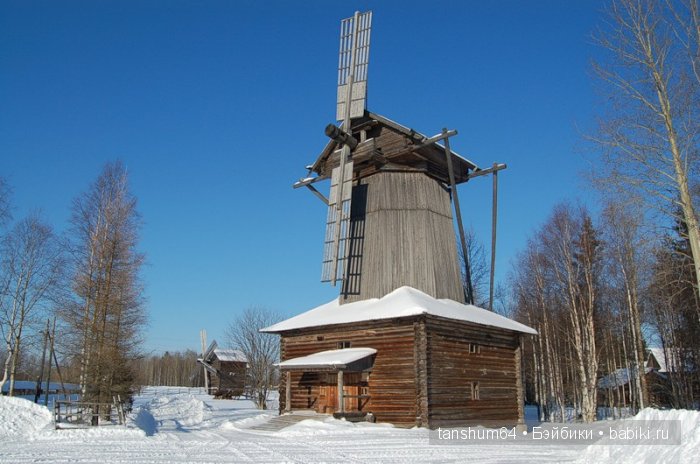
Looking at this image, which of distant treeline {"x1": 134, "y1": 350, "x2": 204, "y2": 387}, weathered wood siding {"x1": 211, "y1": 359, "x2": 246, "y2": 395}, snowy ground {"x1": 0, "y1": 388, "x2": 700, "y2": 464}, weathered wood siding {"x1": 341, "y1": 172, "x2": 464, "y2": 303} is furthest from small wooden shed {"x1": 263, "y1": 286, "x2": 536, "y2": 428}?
distant treeline {"x1": 134, "y1": 350, "x2": 204, "y2": 387}

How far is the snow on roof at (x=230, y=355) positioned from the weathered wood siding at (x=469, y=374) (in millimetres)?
36493

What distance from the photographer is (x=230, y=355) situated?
55.1 m

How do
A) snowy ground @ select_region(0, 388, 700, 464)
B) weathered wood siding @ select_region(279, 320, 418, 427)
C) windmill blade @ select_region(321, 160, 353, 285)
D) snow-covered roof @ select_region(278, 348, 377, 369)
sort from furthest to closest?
windmill blade @ select_region(321, 160, 353, 285), weathered wood siding @ select_region(279, 320, 418, 427), snow-covered roof @ select_region(278, 348, 377, 369), snowy ground @ select_region(0, 388, 700, 464)

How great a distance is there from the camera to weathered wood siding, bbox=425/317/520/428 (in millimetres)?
18656

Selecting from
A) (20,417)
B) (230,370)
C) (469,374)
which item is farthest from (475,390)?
(230,370)

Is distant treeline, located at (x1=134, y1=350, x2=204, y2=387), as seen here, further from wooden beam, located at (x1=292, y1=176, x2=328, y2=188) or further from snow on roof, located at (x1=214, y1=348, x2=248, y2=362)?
wooden beam, located at (x1=292, y1=176, x2=328, y2=188)

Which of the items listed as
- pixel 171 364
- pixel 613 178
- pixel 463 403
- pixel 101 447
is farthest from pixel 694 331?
pixel 171 364

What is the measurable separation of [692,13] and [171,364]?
129 meters

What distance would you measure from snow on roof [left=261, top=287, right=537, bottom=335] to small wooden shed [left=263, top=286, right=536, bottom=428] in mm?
49

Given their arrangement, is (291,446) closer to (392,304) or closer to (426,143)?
(392,304)

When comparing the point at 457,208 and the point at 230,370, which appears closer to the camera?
the point at 457,208

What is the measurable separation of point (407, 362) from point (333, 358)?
2543mm

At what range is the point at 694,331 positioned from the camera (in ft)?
92.8

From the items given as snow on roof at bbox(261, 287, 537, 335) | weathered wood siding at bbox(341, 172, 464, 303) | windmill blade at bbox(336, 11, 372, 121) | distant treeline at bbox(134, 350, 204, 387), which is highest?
windmill blade at bbox(336, 11, 372, 121)
